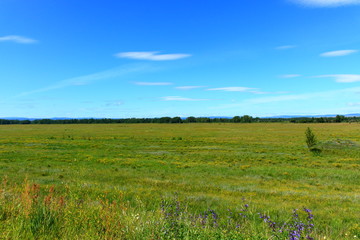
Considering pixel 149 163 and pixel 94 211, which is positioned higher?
pixel 94 211

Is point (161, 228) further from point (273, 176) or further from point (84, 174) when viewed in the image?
point (273, 176)

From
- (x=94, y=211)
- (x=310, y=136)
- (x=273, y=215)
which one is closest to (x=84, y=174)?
(x=94, y=211)

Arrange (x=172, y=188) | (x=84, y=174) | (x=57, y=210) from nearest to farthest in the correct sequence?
1. (x=57, y=210)
2. (x=172, y=188)
3. (x=84, y=174)

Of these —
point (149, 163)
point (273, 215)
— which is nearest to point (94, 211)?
point (273, 215)

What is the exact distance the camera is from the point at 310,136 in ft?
99.7

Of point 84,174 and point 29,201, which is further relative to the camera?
point 84,174

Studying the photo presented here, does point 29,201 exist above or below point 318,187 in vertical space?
above

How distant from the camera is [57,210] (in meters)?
4.98

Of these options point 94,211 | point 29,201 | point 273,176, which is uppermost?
point 29,201

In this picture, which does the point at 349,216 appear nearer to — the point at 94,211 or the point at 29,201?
the point at 94,211

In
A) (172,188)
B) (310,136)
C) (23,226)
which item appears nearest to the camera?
(23,226)

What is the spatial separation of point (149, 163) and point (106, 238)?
16.8 m

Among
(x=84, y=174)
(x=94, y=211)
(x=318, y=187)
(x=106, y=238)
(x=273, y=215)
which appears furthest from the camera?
(x=84, y=174)

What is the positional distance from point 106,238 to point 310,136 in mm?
32335
